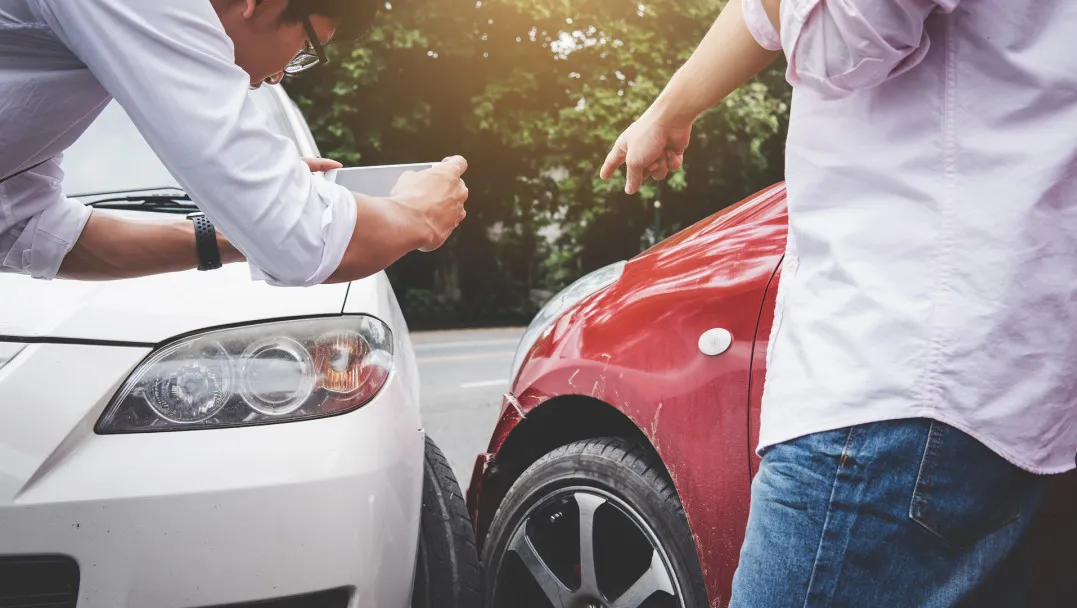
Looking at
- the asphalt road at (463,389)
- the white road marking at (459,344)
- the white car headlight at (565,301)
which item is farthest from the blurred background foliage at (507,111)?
the white car headlight at (565,301)

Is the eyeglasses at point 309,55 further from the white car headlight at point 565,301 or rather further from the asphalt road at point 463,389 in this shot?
the asphalt road at point 463,389

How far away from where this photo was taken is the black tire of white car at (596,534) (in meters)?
1.93

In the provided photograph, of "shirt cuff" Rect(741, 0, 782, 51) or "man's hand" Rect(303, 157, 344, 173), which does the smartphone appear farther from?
"shirt cuff" Rect(741, 0, 782, 51)

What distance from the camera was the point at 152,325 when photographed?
73.8 inches

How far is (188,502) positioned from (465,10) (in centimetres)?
1810

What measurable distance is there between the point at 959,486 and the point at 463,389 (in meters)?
7.82

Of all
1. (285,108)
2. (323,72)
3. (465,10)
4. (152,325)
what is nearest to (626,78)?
(465,10)

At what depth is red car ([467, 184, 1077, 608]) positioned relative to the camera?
5.76ft

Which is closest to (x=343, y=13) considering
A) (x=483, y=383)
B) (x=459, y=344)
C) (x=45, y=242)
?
(x=45, y=242)

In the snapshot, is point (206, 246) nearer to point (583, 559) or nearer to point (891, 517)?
point (583, 559)

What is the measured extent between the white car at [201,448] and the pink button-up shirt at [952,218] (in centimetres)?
109

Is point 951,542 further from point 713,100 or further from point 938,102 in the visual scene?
point 713,100

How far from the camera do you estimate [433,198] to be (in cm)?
142

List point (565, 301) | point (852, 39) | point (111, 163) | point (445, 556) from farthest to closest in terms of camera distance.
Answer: point (111, 163) → point (565, 301) → point (445, 556) → point (852, 39)
